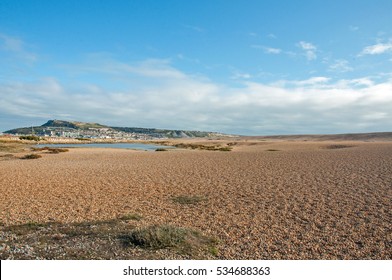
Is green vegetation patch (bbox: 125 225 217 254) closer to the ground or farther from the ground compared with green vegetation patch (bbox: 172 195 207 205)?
farther from the ground

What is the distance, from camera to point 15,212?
1011 centimetres

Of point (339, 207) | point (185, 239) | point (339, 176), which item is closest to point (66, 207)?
point (185, 239)

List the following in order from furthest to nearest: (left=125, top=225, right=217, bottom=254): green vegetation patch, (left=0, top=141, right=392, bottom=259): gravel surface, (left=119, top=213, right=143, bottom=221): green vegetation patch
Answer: (left=119, top=213, right=143, bottom=221): green vegetation patch, (left=0, top=141, right=392, bottom=259): gravel surface, (left=125, top=225, right=217, bottom=254): green vegetation patch

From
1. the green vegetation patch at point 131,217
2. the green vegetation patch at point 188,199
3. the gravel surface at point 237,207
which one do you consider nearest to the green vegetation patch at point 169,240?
the gravel surface at point 237,207

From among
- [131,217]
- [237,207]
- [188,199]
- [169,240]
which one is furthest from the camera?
[188,199]

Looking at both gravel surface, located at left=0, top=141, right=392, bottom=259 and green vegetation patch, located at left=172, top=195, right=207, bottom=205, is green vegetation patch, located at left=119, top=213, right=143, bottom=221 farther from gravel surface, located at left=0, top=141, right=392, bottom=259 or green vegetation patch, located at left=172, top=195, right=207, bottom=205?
green vegetation patch, located at left=172, top=195, right=207, bottom=205

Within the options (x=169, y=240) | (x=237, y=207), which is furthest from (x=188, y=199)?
(x=169, y=240)

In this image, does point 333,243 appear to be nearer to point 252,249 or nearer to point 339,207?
point 252,249

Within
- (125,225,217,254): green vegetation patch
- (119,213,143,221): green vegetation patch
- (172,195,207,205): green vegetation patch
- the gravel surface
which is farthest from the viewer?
(172,195,207,205): green vegetation patch

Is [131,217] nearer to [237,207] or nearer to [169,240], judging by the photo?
[169,240]

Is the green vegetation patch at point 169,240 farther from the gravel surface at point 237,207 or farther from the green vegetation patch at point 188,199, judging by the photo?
the green vegetation patch at point 188,199

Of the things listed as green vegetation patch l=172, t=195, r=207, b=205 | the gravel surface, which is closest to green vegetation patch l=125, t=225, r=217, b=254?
the gravel surface

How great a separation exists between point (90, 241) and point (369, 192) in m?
12.1

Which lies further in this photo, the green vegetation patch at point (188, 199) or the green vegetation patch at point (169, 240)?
the green vegetation patch at point (188, 199)
